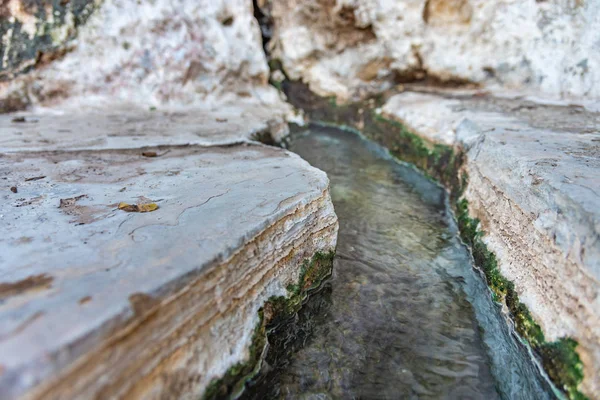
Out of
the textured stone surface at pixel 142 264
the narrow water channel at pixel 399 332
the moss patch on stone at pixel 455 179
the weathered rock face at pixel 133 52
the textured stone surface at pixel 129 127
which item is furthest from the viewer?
the weathered rock face at pixel 133 52

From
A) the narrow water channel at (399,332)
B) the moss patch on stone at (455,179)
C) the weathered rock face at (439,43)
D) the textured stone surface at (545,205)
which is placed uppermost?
the weathered rock face at (439,43)

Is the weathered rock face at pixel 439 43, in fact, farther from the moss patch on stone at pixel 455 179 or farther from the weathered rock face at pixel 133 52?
the weathered rock face at pixel 133 52

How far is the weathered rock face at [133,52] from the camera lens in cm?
600

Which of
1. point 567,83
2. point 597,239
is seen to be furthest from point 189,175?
point 567,83

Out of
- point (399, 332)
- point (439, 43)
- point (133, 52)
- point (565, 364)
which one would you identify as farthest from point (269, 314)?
point (439, 43)

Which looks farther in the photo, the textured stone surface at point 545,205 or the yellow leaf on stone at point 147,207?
the yellow leaf on stone at point 147,207

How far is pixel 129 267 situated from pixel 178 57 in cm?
601

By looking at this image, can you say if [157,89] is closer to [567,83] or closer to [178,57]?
[178,57]

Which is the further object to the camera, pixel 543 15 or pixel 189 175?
pixel 543 15

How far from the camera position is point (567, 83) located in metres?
5.85

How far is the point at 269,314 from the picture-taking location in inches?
100

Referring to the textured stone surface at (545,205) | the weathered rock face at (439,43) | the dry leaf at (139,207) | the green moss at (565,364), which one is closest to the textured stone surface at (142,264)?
the dry leaf at (139,207)

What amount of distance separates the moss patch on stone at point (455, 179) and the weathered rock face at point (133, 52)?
2025 millimetres

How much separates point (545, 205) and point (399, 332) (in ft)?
4.31
